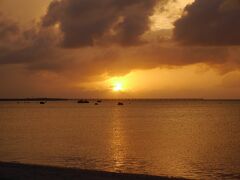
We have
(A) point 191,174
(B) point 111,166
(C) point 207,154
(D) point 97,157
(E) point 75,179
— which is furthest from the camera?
(C) point 207,154

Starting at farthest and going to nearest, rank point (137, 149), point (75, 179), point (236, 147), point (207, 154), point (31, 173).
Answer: point (236, 147), point (137, 149), point (207, 154), point (31, 173), point (75, 179)

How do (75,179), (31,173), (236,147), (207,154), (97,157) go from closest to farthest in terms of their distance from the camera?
(75,179) → (31,173) → (97,157) → (207,154) → (236,147)

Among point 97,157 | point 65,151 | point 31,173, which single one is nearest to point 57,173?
point 31,173

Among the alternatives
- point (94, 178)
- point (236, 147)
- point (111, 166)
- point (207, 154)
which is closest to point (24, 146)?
point (111, 166)

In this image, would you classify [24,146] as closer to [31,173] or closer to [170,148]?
[170,148]

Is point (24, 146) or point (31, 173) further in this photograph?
point (24, 146)

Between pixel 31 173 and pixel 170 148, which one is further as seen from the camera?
pixel 170 148

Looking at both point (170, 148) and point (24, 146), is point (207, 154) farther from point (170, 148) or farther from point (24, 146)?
point (24, 146)

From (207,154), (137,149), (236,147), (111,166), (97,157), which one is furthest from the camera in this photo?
(236,147)

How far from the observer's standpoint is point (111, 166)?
29547mm

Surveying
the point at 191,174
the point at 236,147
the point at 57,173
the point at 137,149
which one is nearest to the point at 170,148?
the point at 137,149

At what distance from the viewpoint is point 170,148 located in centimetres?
4172

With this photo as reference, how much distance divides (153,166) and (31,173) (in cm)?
1359

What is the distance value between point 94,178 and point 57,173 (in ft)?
7.47
